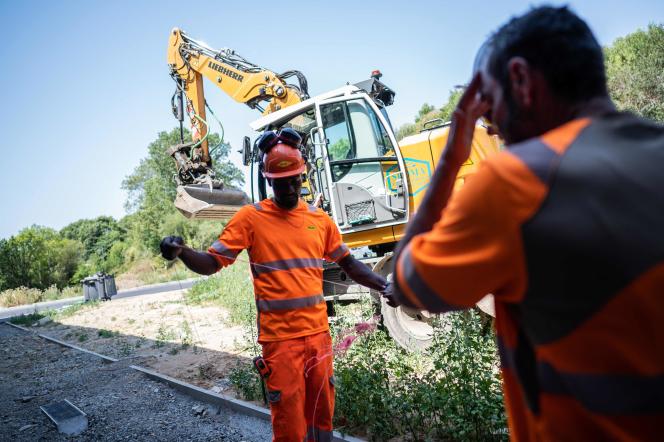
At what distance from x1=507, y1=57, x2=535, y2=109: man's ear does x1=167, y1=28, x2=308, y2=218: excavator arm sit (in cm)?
716

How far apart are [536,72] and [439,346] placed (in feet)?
11.4

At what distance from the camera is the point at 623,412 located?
34.4 inches

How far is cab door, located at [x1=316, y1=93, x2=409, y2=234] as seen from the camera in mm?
6613

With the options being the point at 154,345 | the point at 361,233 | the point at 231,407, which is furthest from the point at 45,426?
the point at 361,233

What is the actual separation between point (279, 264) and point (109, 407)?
468 centimetres

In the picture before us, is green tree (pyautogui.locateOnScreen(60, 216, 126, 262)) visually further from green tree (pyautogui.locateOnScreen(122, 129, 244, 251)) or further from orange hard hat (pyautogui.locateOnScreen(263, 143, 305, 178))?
orange hard hat (pyautogui.locateOnScreen(263, 143, 305, 178))

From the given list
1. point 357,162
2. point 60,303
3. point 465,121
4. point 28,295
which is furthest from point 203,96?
point 28,295

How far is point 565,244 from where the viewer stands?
2.83 feet

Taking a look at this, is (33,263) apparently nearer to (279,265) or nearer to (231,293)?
(231,293)

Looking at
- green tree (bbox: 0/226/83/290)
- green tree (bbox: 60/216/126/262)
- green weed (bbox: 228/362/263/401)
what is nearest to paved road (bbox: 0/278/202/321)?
green tree (bbox: 0/226/83/290)

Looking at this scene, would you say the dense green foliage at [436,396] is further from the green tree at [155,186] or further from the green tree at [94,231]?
the green tree at [94,231]

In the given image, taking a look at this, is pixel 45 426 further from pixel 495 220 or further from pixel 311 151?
pixel 495 220

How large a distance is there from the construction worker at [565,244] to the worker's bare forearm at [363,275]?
6.89 ft

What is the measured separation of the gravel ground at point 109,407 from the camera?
504cm
